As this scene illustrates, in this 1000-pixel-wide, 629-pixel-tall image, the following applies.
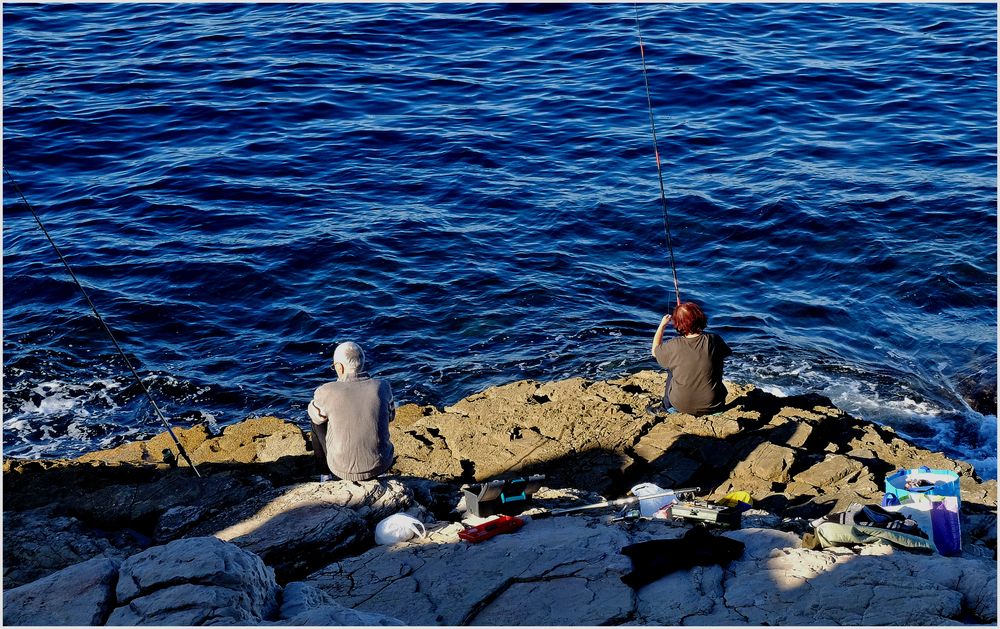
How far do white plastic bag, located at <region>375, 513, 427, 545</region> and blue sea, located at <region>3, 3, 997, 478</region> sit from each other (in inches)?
166

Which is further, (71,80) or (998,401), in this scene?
(71,80)

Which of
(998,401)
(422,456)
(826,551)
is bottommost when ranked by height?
(998,401)

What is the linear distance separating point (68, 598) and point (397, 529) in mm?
2002

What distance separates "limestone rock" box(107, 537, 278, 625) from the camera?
439cm

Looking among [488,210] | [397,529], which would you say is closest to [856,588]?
[397,529]

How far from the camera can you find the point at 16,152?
16.8 meters

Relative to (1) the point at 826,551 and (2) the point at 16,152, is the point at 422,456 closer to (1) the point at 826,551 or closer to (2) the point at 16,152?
(1) the point at 826,551

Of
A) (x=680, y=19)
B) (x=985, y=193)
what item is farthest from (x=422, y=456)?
(x=680, y=19)

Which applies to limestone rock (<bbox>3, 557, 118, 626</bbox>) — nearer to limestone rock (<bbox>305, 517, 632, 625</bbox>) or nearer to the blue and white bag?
limestone rock (<bbox>305, 517, 632, 625</bbox>)

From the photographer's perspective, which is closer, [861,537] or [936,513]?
[861,537]

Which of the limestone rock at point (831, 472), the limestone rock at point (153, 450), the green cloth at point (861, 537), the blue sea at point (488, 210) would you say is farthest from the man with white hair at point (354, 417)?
the blue sea at point (488, 210)

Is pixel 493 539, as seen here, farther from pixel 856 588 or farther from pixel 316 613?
pixel 856 588

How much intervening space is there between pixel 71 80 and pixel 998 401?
17.8 metres

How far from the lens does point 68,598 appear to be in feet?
15.2
